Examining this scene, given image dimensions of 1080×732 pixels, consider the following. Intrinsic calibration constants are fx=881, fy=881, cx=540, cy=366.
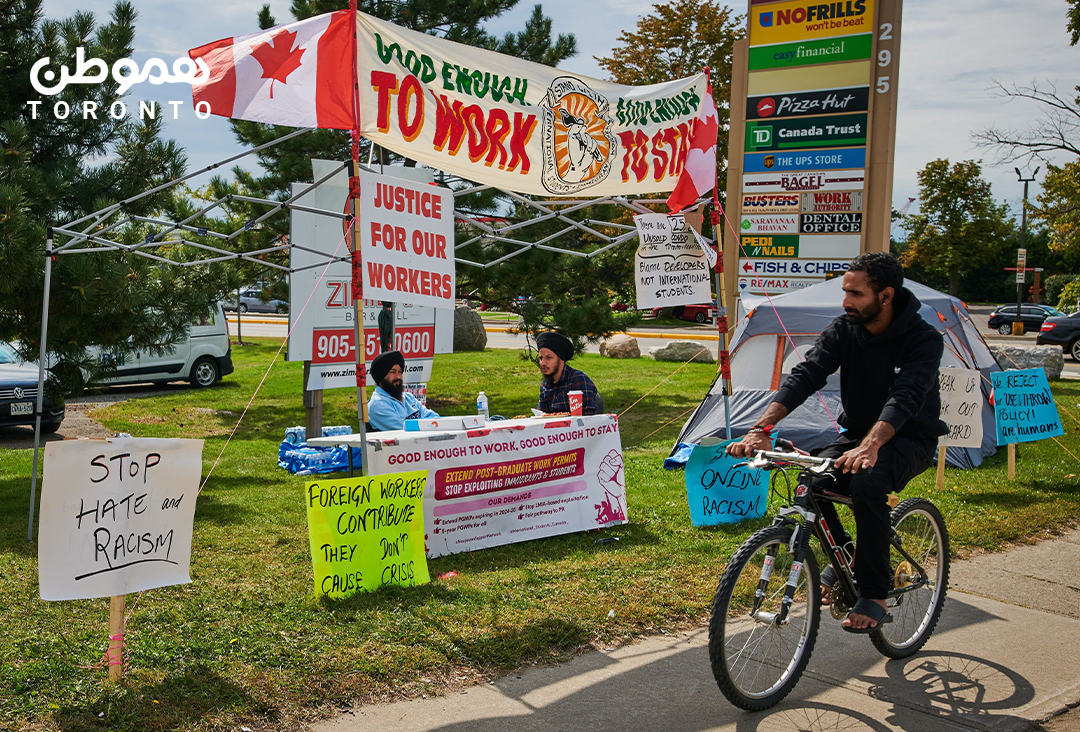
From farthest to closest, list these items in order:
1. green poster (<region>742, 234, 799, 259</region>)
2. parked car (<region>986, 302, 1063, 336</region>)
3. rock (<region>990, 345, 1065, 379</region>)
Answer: parked car (<region>986, 302, 1063, 336</region>) → rock (<region>990, 345, 1065, 379</region>) → green poster (<region>742, 234, 799, 259</region>)

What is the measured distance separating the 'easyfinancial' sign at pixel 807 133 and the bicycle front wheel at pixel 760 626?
919cm

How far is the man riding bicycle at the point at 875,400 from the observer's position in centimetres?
389

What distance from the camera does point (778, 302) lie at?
10.1m

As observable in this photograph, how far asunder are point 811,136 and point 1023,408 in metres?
4.95

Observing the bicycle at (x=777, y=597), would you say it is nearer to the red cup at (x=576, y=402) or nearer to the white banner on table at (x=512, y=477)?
the white banner on table at (x=512, y=477)

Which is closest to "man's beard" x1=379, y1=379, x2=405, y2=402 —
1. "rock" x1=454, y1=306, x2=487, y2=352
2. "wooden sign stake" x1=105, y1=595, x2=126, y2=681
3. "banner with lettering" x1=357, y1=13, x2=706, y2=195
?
"banner with lettering" x1=357, y1=13, x2=706, y2=195

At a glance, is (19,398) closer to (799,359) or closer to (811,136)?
(799,359)

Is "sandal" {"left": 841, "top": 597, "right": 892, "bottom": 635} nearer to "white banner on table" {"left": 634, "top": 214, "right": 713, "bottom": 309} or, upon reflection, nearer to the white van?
"white banner on table" {"left": 634, "top": 214, "right": 713, "bottom": 309}

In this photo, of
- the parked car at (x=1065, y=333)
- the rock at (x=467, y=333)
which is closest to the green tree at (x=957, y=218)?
the parked car at (x=1065, y=333)

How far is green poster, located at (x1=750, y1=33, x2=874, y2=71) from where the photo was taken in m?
11.6

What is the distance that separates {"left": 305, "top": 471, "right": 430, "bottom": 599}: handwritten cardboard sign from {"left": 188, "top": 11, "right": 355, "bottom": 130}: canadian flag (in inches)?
85.3

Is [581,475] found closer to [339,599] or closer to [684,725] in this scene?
[339,599]

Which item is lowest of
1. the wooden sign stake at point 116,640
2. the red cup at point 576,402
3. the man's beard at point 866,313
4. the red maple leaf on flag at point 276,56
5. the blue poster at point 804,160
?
the wooden sign stake at point 116,640

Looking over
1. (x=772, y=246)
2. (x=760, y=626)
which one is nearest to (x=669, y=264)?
(x=760, y=626)
